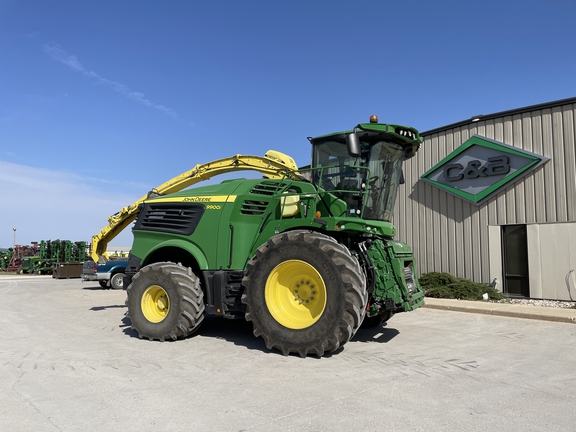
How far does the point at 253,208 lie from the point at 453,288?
8.19 metres

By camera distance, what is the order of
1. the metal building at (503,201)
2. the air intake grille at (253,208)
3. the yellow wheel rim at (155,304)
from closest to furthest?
the air intake grille at (253,208)
the yellow wheel rim at (155,304)
the metal building at (503,201)

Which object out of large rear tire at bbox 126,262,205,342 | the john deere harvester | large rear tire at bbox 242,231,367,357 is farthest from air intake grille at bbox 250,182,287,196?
large rear tire at bbox 126,262,205,342

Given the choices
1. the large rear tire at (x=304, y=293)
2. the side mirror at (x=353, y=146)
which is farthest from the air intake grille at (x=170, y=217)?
the side mirror at (x=353, y=146)

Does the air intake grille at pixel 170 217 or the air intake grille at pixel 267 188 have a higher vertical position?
the air intake grille at pixel 267 188

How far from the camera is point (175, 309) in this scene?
6758 millimetres

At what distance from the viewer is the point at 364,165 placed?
6.80 meters

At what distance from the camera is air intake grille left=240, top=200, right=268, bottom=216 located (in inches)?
276

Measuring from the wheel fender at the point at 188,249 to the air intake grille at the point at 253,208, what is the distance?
0.98 metres

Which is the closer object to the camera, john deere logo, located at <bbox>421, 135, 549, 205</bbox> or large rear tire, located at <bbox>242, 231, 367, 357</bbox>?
large rear tire, located at <bbox>242, 231, 367, 357</bbox>

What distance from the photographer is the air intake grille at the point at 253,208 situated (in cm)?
702

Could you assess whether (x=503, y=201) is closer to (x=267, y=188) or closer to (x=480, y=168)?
(x=480, y=168)

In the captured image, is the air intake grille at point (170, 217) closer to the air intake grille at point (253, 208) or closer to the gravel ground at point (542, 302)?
the air intake grille at point (253, 208)

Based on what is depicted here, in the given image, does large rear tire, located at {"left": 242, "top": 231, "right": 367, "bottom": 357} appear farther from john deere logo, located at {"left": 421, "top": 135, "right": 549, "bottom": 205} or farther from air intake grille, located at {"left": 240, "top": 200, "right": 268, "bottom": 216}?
A: john deere logo, located at {"left": 421, "top": 135, "right": 549, "bottom": 205}

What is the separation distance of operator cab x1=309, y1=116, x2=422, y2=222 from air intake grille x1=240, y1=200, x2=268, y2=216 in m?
0.92
